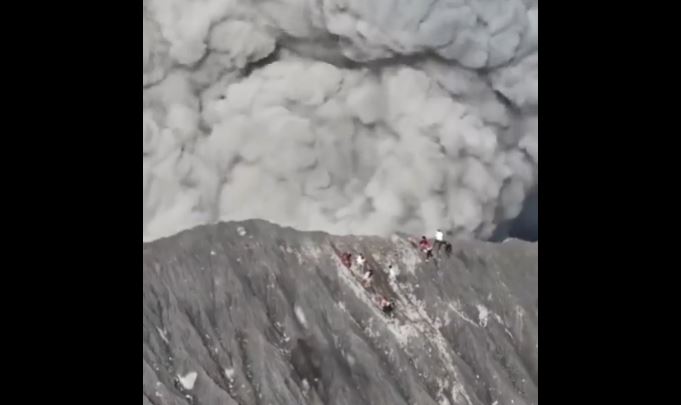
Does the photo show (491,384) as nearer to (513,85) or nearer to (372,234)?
(372,234)

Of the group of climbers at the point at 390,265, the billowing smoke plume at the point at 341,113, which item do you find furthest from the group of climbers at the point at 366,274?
the billowing smoke plume at the point at 341,113

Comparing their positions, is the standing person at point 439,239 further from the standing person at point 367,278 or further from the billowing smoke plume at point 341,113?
the standing person at point 367,278

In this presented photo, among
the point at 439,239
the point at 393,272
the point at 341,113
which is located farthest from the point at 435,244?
the point at 341,113

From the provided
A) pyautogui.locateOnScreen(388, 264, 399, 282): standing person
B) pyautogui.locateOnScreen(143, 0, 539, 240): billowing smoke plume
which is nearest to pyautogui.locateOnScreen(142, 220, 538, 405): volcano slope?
pyautogui.locateOnScreen(388, 264, 399, 282): standing person

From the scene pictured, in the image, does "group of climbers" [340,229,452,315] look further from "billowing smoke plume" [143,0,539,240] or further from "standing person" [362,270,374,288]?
"billowing smoke plume" [143,0,539,240]

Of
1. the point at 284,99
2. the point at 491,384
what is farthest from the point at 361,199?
the point at 491,384

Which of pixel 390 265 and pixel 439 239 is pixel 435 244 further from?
pixel 390 265
